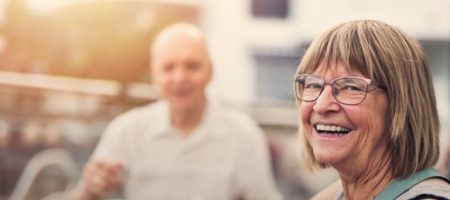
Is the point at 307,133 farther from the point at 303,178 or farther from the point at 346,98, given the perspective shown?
the point at 303,178

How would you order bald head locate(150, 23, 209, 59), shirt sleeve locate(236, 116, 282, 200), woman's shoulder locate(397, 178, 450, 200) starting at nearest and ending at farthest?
1. woman's shoulder locate(397, 178, 450, 200)
2. shirt sleeve locate(236, 116, 282, 200)
3. bald head locate(150, 23, 209, 59)

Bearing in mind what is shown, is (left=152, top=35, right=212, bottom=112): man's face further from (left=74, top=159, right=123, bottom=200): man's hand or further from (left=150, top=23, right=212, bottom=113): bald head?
(left=74, top=159, right=123, bottom=200): man's hand

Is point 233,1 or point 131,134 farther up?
point 233,1

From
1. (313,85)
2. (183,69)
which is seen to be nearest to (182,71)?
(183,69)

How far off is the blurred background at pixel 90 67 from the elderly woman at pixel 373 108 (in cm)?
164

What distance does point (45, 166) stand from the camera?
3.42 meters

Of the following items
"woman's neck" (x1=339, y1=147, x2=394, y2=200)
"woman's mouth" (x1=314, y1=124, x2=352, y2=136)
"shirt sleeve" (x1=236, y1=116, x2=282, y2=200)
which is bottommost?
"shirt sleeve" (x1=236, y1=116, x2=282, y2=200)

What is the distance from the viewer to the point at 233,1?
136 inches

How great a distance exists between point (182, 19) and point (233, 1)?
Result: 0.23 m

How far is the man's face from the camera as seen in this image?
2.79 m

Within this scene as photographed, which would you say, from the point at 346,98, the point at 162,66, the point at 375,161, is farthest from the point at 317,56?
the point at 162,66

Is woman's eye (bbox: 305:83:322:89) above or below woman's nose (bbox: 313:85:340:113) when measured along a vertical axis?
above

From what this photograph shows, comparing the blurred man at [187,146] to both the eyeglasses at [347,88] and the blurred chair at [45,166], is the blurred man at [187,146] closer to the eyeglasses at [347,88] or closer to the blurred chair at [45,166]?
the blurred chair at [45,166]

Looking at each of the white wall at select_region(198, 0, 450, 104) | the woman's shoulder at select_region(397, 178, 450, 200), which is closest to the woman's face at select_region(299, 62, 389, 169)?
the woman's shoulder at select_region(397, 178, 450, 200)
